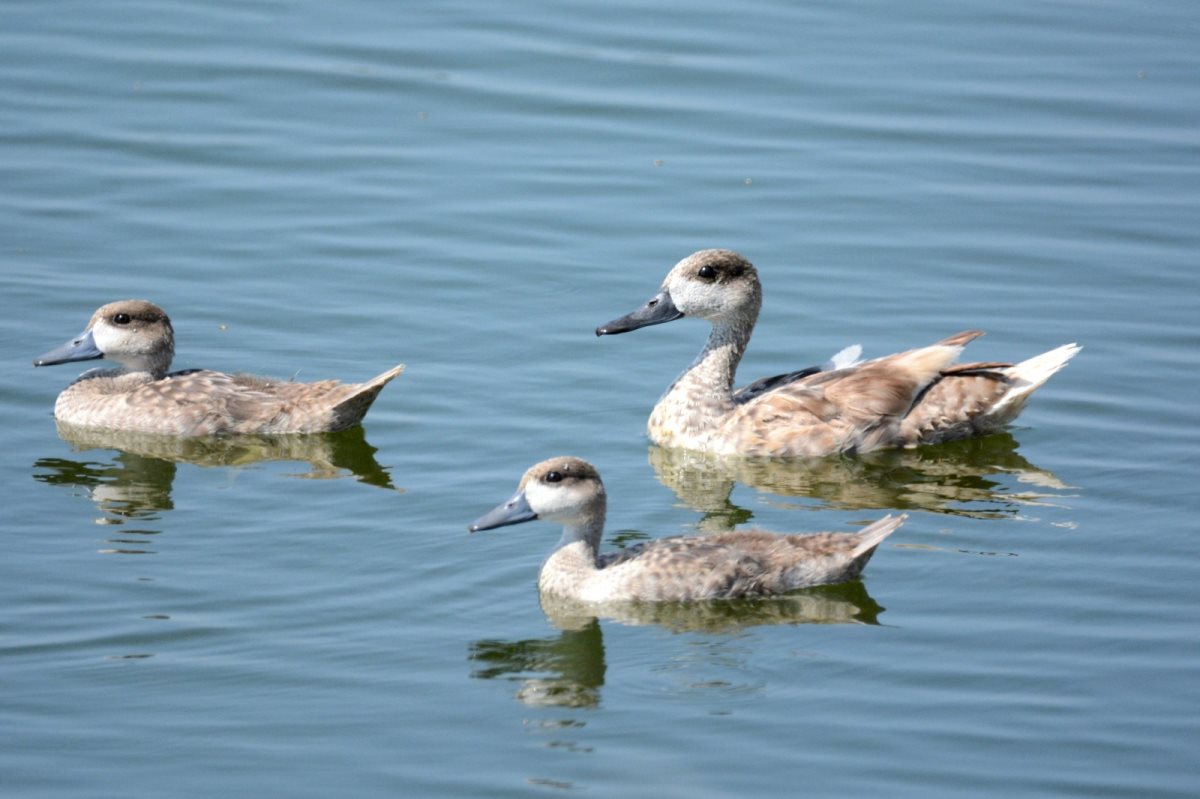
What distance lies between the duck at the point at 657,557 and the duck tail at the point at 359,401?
230 cm

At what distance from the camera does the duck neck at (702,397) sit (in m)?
12.8

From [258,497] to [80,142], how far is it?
668cm

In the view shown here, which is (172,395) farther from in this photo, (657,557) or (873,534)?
(873,534)

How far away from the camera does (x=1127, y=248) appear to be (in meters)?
15.6

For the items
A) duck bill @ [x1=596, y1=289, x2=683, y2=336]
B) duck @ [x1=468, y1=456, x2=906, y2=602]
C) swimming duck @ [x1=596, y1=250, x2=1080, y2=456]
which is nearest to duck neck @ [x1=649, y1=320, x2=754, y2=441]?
swimming duck @ [x1=596, y1=250, x2=1080, y2=456]

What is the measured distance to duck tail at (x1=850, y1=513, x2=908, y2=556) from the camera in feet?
33.2

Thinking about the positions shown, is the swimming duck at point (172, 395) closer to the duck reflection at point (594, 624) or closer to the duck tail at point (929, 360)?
the duck reflection at point (594, 624)

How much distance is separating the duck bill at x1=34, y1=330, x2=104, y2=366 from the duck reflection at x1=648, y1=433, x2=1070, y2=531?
3.62m

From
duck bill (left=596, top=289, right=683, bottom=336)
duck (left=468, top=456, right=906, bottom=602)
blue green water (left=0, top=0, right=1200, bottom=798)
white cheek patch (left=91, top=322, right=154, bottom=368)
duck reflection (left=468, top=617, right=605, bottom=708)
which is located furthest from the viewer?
duck bill (left=596, top=289, right=683, bottom=336)

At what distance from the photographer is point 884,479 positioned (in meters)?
12.3

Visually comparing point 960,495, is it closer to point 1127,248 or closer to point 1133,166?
point 1127,248

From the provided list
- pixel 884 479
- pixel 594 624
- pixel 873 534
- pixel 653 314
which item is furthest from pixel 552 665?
pixel 653 314

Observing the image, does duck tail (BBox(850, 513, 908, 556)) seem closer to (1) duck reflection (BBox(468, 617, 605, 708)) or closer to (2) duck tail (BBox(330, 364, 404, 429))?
(1) duck reflection (BBox(468, 617, 605, 708))

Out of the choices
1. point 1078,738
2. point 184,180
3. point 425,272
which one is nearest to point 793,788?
point 1078,738
